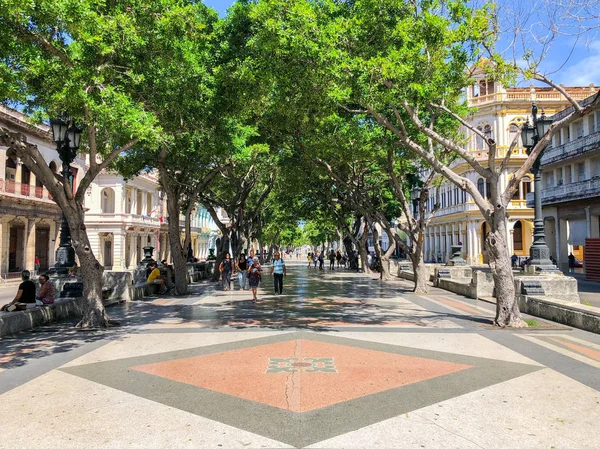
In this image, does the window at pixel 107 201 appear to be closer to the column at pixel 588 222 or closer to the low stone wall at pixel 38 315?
the low stone wall at pixel 38 315

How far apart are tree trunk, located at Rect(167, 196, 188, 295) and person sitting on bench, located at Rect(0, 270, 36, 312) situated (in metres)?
6.10

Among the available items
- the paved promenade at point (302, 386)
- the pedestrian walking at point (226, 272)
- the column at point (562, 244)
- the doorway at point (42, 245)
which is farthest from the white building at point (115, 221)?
the paved promenade at point (302, 386)

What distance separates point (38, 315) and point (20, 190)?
23.7 metres

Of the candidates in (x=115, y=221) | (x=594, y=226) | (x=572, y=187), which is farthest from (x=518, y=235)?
(x=115, y=221)

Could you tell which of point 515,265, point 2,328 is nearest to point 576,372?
point 2,328

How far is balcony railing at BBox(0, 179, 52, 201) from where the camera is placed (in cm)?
2878

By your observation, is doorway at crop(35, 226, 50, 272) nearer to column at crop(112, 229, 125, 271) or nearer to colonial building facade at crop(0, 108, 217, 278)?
colonial building facade at crop(0, 108, 217, 278)

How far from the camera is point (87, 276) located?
34.2 ft

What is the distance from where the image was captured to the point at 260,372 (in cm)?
658

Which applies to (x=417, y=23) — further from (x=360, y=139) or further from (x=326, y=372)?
(x=326, y=372)

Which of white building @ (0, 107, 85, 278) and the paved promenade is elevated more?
white building @ (0, 107, 85, 278)

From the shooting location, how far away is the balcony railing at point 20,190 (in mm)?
28781

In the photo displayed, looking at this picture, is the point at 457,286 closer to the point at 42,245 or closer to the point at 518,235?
the point at 518,235

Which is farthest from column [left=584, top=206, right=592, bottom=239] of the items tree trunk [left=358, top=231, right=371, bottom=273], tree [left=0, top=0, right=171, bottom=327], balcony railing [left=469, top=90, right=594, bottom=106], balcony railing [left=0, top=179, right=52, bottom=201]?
balcony railing [left=0, top=179, right=52, bottom=201]
